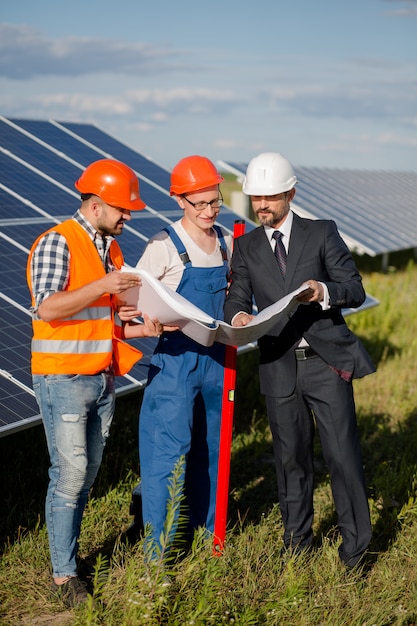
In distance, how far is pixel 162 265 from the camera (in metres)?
4.36

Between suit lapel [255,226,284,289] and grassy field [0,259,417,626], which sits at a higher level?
suit lapel [255,226,284,289]

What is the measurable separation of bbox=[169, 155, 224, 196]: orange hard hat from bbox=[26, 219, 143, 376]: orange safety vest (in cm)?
58

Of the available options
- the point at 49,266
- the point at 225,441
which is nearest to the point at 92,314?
the point at 49,266

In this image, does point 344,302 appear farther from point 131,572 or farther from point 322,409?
point 131,572

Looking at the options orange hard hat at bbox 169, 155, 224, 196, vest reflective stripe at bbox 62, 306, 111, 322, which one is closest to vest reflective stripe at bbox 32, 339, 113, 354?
vest reflective stripe at bbox 62, 306, 111, 322

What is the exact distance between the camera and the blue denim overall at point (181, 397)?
14.6 ft

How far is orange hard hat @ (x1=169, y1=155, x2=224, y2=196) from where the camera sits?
432 cm

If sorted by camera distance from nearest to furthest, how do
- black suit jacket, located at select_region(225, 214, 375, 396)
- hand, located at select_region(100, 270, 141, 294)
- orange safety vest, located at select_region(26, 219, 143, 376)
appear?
1. hand, located at select_region(100, 270, 141, 294)
2. orange safety vest, located at select_region(26, 219, 143, 376)
3. black suit jacket, located at select_region(225, 214, 375, 396)

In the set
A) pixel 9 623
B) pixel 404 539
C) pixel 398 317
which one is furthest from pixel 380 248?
pixel 9 623

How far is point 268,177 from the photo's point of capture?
14.3ft

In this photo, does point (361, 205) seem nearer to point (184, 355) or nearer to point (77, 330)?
point (184, 355)

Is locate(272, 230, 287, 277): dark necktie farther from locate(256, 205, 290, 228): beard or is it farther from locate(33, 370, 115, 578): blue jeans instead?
locate(33, 370, 115, 578): blue jeans

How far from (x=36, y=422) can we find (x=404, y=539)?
2448 millimetres

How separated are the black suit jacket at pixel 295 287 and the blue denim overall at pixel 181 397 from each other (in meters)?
0.14
